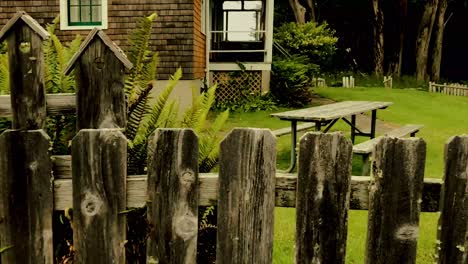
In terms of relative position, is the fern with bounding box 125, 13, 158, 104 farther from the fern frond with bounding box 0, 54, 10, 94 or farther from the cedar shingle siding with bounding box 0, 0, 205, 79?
the cedar shingle siding with bounding box 0, 0, 205, 79

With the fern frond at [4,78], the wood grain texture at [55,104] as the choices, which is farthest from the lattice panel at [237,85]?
the wood grain texture at [55,104]

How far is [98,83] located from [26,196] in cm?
58

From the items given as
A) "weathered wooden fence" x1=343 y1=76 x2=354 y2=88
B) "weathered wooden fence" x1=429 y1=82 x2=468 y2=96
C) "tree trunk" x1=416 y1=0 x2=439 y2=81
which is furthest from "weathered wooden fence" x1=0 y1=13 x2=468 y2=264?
"tree trunk" x1=416 y1=0 x2=439 y2=81

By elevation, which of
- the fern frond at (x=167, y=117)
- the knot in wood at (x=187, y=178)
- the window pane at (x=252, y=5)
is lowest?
the knot in wood at (x=187, y=178)

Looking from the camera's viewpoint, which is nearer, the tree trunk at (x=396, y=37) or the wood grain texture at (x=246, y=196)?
the wood grain texture at (x=246, y=196)

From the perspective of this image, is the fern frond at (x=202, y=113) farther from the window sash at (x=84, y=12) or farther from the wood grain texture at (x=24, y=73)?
the window sash at (x=84, y=12)

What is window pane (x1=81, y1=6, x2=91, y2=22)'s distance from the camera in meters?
14.3

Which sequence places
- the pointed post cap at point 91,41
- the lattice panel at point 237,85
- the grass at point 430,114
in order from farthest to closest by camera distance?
1. the lattice panel at point 237,85
2. the grass at point 430,114
3. the pointed post cap at point 91,41

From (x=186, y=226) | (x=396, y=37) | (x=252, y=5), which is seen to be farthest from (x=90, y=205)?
(x=396, y=37)

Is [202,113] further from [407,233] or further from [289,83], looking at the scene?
[289,83]

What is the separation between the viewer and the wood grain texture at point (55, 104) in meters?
2.53

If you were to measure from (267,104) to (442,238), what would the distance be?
1483cm

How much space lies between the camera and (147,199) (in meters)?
2.24

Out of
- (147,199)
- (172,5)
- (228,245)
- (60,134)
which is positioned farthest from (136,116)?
(172,5)
